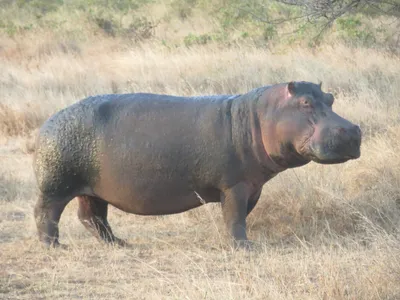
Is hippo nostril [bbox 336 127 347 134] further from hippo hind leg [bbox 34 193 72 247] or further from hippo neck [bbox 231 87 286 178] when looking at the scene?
hippo hind leg [bbox 34 193 72 247]

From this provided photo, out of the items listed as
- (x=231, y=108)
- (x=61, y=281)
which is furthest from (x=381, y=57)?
(x=61, y=281)

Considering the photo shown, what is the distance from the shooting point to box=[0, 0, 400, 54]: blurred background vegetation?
1282 centimetres

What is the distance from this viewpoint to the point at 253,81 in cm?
1309

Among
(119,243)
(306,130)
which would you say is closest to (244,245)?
(306,130)

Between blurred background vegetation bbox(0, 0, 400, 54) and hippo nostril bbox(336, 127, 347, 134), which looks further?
blurred background vegetation bbox(0, 0, 400, 54)

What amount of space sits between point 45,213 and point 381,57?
348 inches

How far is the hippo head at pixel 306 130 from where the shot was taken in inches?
224

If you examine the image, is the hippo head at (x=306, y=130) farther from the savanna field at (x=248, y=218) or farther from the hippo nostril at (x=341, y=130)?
the savanna field at (x=248, y=218)

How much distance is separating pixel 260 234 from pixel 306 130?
1.29 metres

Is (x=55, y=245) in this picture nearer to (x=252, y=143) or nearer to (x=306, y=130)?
(x=252, y=143)

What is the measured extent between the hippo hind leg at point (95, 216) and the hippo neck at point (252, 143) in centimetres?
129

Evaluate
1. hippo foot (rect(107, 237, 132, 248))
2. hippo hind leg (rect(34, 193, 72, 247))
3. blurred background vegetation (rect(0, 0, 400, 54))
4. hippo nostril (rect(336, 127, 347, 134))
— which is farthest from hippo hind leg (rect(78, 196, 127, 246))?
blurred background vegetation (rect(0, 0, 400, 54))

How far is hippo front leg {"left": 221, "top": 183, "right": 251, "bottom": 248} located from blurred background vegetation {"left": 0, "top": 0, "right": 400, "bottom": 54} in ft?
14.5

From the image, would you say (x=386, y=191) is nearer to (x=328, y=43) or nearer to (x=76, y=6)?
(x=328, y=43)
